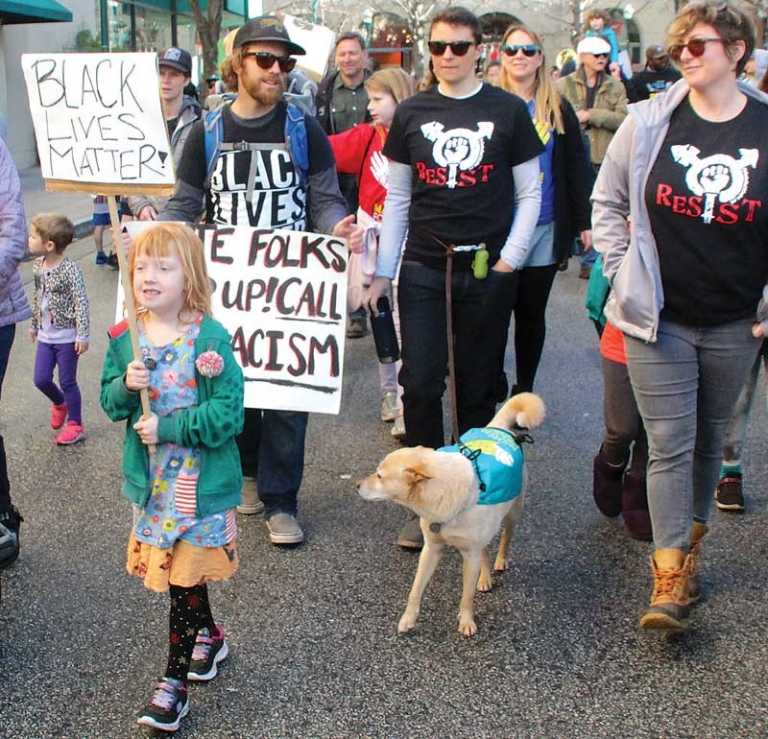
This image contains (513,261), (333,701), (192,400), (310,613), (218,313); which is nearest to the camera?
(192,400)

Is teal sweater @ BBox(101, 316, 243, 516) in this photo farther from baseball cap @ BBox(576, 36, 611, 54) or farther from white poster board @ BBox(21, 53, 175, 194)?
baseball cap @ BBox(576, 36, 611, 54)

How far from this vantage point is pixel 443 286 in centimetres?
421

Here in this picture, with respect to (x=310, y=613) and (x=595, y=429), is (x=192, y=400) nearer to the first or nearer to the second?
(x=310, y=613)

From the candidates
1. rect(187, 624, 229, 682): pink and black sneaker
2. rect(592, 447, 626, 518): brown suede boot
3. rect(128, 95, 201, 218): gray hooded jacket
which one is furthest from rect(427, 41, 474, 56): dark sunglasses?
rect(187, 624, 229, 682): pink and black sneaker

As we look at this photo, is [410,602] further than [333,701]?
Yes

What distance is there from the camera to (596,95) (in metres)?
10.2

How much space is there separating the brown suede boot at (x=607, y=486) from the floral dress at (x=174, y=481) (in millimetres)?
2076

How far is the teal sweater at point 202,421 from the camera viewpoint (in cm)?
292

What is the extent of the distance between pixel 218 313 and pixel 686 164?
2.16 meters

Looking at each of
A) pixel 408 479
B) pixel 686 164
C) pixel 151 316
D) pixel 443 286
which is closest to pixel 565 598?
pixel 408 479

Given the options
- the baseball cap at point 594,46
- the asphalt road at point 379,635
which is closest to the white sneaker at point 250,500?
the asphalt road at point 379,635

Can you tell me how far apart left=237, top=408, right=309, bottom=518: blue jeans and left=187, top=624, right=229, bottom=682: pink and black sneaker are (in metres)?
1.05

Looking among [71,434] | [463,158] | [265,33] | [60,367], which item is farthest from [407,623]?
[60,367]

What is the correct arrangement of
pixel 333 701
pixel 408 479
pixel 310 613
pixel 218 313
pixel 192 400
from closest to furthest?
pixel 192 400
pixel 333 701
pixel 408 479
pixel 310 613
pixel 218 313
